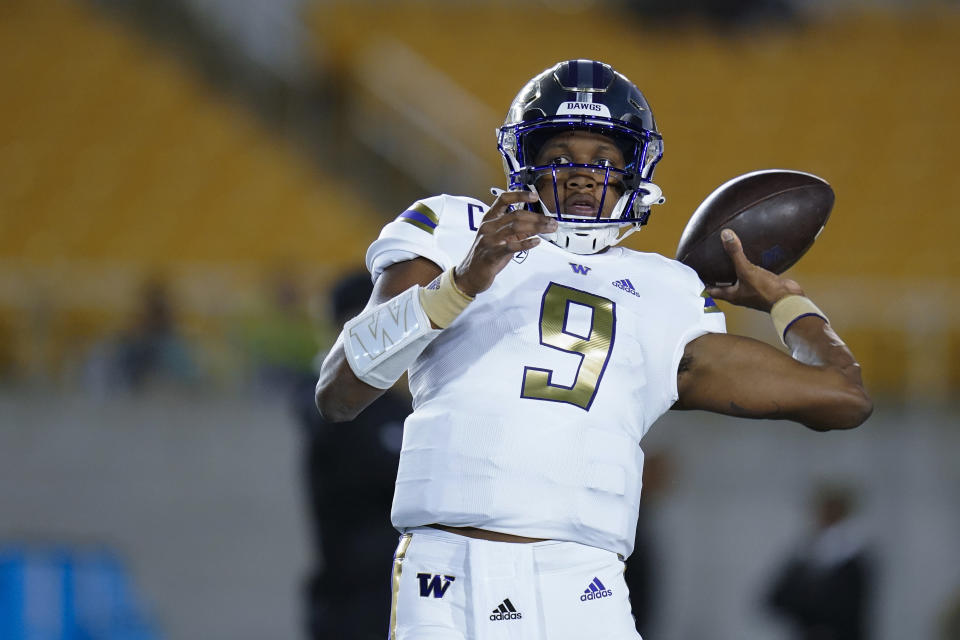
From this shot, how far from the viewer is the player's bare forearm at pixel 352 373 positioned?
105 inches

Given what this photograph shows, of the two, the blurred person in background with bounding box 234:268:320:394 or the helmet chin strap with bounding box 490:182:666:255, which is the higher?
the blurred person in background with bounding box 234:268:320:394

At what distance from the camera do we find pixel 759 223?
3.11 metres

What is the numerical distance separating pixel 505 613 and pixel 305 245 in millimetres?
7229

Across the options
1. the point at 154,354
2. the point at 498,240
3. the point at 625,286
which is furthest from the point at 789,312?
the point at 154,354

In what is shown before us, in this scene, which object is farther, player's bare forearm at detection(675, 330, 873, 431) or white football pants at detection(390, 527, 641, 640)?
player's bare forearm at detection(675, 330, 873, 431)

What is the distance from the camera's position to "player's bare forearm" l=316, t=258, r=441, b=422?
2.68 m

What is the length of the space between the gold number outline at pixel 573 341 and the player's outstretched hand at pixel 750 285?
0.34 m

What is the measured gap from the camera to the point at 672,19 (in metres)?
12.6

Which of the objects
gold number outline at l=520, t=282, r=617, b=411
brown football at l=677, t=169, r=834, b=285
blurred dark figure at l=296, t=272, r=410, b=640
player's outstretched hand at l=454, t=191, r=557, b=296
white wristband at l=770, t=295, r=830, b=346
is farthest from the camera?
blurred dark figure at l=296, t=272, r=410, b=640

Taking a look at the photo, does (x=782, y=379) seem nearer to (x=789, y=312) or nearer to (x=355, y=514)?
(x=789, y=312)

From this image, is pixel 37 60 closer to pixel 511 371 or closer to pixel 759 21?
pixel 759 21

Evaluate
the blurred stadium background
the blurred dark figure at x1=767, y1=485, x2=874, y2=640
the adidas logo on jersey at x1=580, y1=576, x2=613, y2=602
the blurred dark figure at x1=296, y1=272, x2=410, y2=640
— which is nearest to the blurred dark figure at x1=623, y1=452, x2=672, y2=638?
the blurred dark figure at x1=767, y1=485, x2=874, y2=640

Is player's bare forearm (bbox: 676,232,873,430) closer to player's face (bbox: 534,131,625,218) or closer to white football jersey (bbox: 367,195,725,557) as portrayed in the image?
white football jersey (bbox: 367,195,725,557)

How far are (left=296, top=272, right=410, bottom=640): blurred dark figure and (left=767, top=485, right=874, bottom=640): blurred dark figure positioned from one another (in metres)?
3.05
